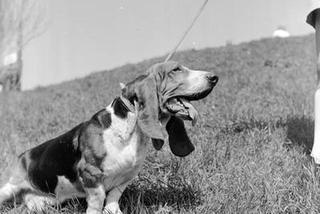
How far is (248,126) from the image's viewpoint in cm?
540

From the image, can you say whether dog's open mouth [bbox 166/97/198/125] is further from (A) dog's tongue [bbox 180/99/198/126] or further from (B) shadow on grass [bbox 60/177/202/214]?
(B) shadow on grass [bbox 60/177/202/214]

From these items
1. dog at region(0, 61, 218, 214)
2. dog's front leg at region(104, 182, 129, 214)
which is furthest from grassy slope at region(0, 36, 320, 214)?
dog at region(0, 61, 218, 214)

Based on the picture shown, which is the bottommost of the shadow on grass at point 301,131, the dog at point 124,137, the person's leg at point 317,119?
the shadow on grass at point 301,131

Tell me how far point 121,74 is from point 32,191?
8.20 meters

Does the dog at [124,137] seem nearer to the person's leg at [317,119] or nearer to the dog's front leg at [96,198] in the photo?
the dog's front leg at [96,198]

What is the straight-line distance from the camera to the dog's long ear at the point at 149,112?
3.04 meters

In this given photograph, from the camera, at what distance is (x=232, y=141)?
482 centimetres

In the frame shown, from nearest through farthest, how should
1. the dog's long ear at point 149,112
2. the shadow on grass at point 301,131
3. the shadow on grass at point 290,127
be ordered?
the dog's long ear at point 149,112 < the shadow on grass at point 301,131 < the shadow on grass at point 290,127

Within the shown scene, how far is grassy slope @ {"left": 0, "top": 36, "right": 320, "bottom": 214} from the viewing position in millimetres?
3480

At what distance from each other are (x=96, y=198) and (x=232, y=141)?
1944 millimetres

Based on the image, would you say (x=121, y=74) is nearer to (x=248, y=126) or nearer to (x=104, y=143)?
(x=248, y=126)

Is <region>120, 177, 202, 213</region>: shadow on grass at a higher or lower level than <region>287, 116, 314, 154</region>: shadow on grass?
higher

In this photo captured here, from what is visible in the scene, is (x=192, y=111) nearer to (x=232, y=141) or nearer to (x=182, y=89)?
(x=182, y=89)

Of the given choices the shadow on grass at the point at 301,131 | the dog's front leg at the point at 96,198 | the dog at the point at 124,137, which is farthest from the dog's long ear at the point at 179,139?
the shadow on grass at the point at 301,131
